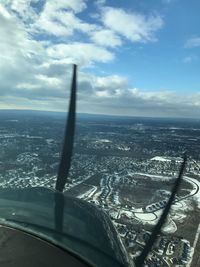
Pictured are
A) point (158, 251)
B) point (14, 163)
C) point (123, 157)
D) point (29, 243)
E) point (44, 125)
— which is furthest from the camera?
point (44, 125)

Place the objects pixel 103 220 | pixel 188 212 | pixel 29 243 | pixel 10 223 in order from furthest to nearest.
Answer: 1. pixel 188 212
2. pixel 103 220
3. pixel 10 223
4. pixel 29 243

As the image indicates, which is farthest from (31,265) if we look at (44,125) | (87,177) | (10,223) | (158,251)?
(44,125)

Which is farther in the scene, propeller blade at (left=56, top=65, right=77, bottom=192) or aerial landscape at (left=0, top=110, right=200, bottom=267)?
aerial landscape at (left=0, top=110, right=200, bottom=267)

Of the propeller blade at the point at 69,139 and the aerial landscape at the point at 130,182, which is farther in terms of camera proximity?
the aerial landscape at the point at 130,182

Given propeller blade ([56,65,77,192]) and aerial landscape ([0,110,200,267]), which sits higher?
propeller blade ([56,65,77,192])

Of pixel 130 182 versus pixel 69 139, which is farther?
pixel 130 182

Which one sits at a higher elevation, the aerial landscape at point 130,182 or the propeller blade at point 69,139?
the propeller blade at point 69,139

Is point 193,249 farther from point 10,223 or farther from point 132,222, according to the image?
point 10,223

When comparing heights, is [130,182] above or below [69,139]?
below

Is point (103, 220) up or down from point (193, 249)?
up

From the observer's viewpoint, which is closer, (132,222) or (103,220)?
(103,220)
